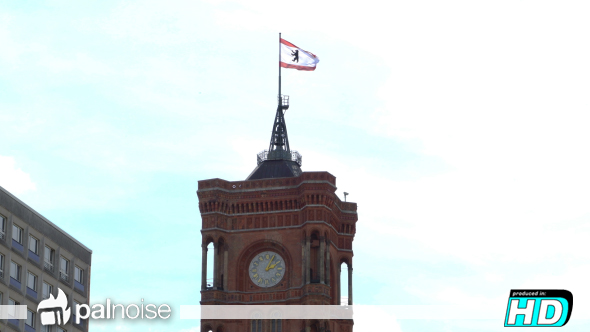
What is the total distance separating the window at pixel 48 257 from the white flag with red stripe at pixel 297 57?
1708 inches

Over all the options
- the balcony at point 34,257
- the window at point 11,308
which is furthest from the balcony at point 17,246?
the window at point 11,308

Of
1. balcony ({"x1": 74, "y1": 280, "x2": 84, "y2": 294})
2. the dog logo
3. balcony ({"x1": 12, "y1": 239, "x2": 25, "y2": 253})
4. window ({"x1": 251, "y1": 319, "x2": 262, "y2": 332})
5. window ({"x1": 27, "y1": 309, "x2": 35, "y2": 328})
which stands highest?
window ({"x1": 251, "y1": 319, "x2": 262, "y2": 332})

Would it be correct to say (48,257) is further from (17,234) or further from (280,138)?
(280,138)

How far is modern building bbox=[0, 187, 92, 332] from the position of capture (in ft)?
359

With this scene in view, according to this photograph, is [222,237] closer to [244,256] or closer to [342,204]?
[244,256]

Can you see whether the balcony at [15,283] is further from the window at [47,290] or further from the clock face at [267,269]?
the clock face at [267,269]

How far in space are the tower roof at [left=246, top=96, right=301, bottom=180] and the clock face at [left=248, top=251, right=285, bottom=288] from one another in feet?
29.1

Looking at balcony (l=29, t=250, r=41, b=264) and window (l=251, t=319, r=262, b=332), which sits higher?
window (l=251, t=319, r=262, b=332)

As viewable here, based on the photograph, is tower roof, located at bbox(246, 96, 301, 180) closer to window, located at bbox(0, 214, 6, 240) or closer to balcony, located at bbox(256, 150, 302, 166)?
balcony, located at bbox(256, 150, 302, 166)

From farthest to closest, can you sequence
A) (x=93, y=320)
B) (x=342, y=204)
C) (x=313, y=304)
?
A: (x=342, y=204)
(x=313, y=304)
(x=93, y=320)

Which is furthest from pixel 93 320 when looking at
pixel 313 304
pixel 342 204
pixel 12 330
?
pixel 342 204

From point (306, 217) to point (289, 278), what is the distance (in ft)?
20.3

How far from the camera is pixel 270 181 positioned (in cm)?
14925

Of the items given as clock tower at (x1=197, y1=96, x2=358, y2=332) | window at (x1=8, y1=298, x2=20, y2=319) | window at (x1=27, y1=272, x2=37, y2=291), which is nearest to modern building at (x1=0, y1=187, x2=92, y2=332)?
window at (x1=27, y1=272, x2=37, y2=291)
